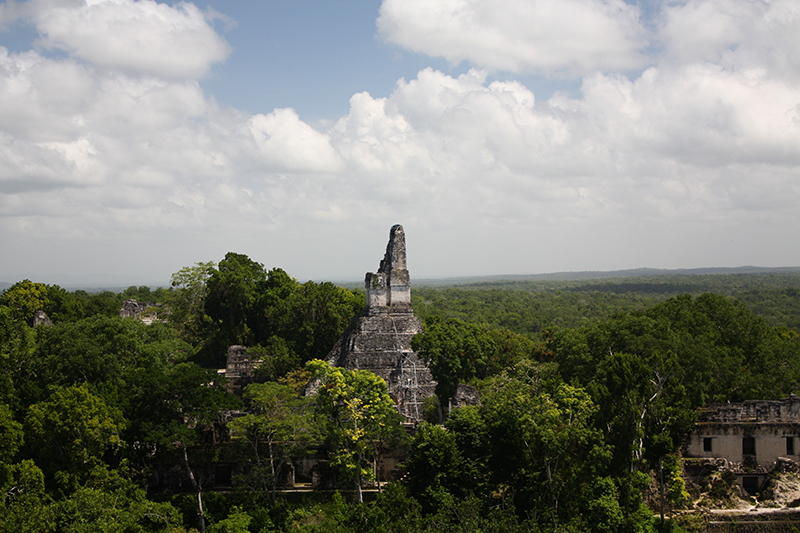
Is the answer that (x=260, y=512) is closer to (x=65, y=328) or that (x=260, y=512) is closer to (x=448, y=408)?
(x=448, y=408)

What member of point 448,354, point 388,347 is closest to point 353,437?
point 448,354

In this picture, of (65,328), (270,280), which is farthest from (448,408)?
(270,280)

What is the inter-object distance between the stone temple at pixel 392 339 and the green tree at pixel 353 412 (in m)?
6.22

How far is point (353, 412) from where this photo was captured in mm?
19797

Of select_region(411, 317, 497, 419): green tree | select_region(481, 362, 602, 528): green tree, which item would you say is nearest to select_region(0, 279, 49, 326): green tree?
select_region(411, 317, 497, 419): green tree

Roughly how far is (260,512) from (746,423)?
693 inches

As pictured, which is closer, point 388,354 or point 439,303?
point 388,354

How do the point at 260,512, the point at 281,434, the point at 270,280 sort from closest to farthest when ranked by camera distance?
the point at 260,512, the point at 281,434, the point at 270,280

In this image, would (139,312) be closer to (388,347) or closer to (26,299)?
(26,299)

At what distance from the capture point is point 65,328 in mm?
24906

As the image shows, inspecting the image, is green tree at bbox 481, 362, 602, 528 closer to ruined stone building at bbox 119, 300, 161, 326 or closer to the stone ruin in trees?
the stone ruin in trees

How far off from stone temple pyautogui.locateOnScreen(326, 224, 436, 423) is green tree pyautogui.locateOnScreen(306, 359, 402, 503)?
245 inches

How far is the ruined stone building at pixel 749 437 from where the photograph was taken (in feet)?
72.6

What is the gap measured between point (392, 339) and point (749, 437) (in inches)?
667
